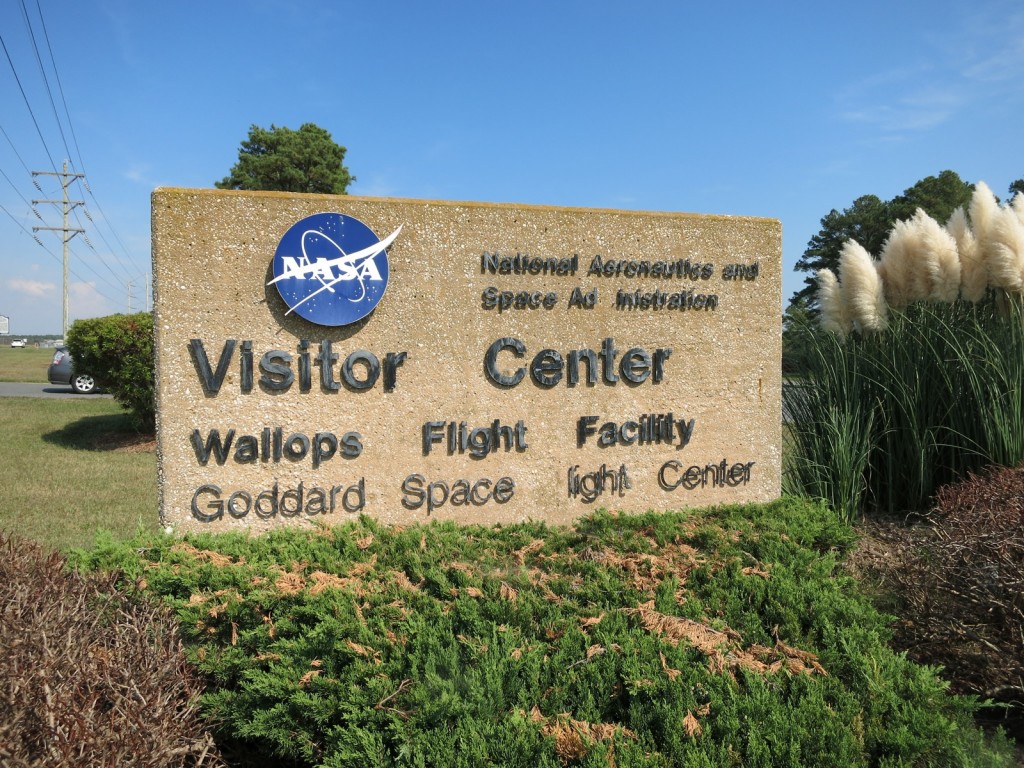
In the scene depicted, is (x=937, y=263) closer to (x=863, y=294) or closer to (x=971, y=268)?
(x=971, y=268)

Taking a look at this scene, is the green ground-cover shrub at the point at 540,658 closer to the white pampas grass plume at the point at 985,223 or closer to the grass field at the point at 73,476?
the grass field at the point at 73,476

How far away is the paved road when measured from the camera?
67.9 ft

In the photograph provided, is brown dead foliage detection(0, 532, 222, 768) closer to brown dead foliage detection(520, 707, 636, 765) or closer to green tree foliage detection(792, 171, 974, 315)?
brown dead foliage detection(520, 707, 636, 765)

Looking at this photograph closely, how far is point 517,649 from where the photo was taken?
9.26 feet

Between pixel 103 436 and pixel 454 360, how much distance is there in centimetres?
1042

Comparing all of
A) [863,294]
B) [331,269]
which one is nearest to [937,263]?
[863,294]

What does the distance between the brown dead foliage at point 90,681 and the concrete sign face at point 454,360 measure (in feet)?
4.06

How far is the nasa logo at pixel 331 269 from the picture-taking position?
437cm

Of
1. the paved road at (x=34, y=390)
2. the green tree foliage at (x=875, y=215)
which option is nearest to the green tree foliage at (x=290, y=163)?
the paved road at (x=34, y=390)

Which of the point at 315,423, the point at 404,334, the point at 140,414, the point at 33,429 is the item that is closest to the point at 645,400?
the point at 404,334

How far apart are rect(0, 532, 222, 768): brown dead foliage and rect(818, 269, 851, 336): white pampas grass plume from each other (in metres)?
5.34

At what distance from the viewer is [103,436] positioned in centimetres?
1266

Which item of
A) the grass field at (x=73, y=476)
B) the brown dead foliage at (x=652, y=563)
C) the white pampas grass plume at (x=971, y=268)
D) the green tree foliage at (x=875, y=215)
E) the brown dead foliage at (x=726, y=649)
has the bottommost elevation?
the grass field at (x=73, y=476)

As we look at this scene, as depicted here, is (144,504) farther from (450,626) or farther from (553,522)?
(450,626)
